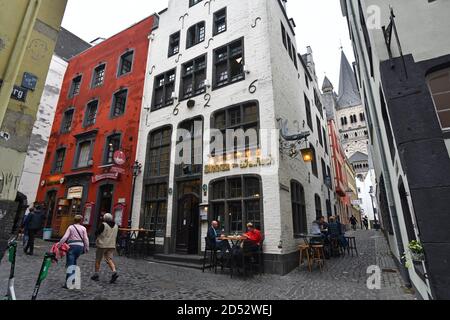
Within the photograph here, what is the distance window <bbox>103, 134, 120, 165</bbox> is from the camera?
14.9 meters

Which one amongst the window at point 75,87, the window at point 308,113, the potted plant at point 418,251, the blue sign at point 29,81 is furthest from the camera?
the window at point 75,87

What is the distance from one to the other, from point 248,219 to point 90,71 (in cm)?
1734

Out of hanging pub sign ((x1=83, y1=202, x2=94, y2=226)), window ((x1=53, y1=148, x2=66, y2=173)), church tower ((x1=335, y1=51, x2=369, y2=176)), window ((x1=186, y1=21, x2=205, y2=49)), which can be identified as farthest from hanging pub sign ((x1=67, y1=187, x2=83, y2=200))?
church tower ((x1=335, y1=51, x2=369, y2=176))

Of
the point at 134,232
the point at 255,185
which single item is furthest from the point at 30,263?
the point at 255,185

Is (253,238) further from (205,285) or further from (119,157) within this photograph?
(119,157)

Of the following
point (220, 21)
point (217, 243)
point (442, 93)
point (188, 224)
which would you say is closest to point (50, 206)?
point (188, 224)

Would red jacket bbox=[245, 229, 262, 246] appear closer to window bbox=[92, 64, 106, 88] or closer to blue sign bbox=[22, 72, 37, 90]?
blue sign bbox=[22, 72, 37, 90]

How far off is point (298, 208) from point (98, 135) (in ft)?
42.6

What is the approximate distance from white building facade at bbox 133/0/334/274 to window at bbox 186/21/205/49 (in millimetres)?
61

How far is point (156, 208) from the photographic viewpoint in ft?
39.7

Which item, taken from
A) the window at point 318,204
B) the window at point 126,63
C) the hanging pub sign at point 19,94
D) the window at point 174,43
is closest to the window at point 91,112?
the window at point 126,63

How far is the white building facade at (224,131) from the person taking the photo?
9.36 meters

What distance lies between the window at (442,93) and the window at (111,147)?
14.6 m

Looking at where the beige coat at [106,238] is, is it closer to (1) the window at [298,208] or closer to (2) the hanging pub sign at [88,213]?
(1) the window at [298,208]
